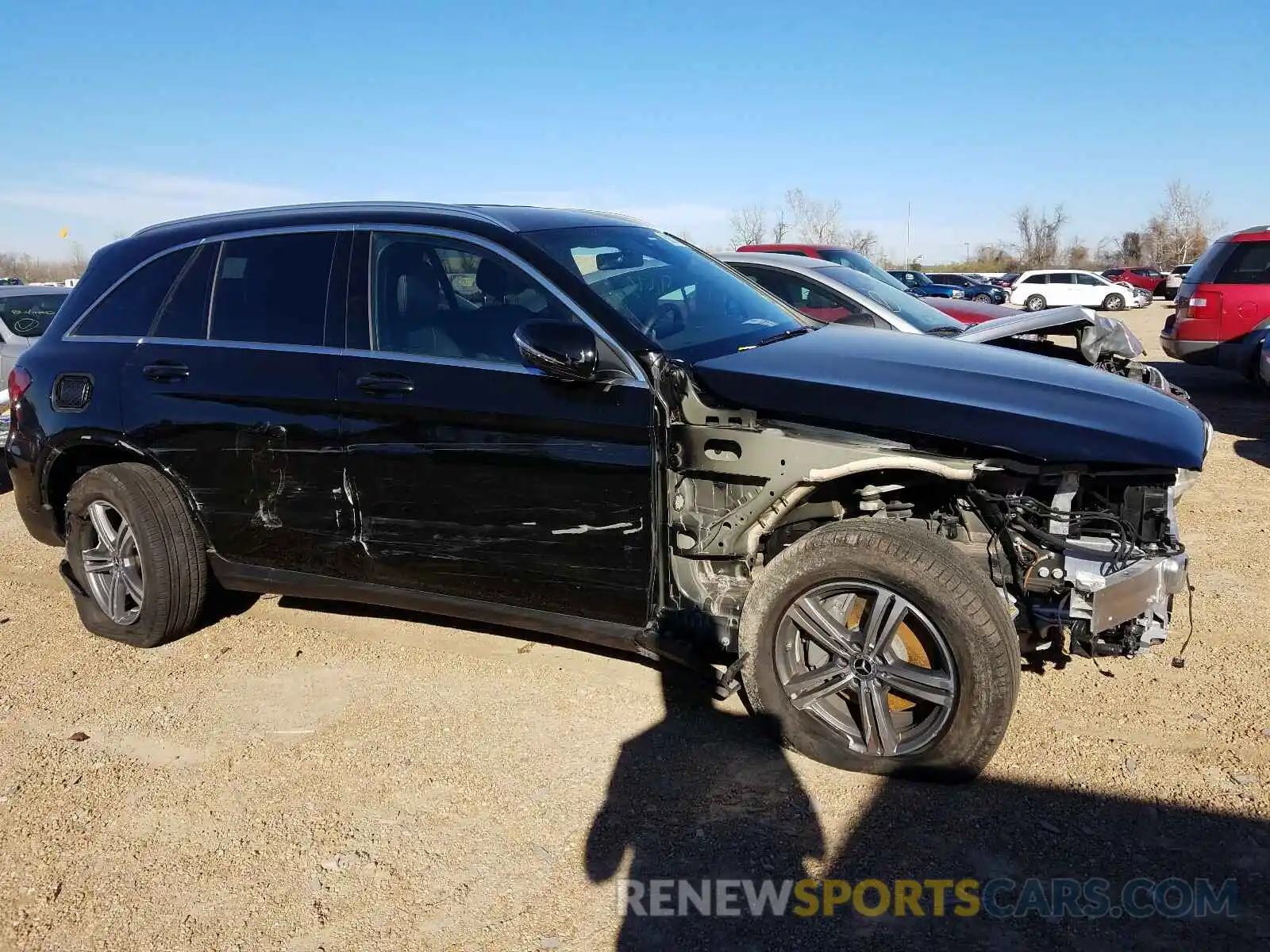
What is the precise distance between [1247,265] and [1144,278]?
32.1 m

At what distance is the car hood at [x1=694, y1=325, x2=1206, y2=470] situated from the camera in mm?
2887

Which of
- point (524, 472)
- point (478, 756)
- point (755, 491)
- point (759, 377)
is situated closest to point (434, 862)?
point (478, 756)

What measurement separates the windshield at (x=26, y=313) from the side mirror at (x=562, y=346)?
8.17 metres

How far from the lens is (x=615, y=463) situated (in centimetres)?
330

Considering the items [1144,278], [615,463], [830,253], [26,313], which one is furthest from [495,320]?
[1144,278]

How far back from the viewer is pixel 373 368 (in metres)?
3.70

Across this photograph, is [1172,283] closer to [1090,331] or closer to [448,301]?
[1090,331]

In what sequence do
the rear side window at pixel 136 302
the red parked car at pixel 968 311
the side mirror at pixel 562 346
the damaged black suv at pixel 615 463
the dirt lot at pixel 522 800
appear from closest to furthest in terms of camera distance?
the dirt lot at pixel 522 800, the damaged black suv at pixel 615 463, the side mirror at pixel 562 346, the rear side window at pixel 136 302, the red parked car at pixel 968 311

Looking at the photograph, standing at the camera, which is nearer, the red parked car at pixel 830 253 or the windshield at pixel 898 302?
the windshield at pixel 898 302

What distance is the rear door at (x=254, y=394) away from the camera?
3.86m

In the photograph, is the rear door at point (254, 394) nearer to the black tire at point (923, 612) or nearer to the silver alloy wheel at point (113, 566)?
the silver alloy wheel at point (113, 566)

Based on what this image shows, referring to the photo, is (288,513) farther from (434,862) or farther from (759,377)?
(759,377)

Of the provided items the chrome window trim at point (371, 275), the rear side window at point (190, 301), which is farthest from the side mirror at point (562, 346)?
the rear side window at point (190, 301)

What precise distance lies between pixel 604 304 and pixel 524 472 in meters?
0.67
